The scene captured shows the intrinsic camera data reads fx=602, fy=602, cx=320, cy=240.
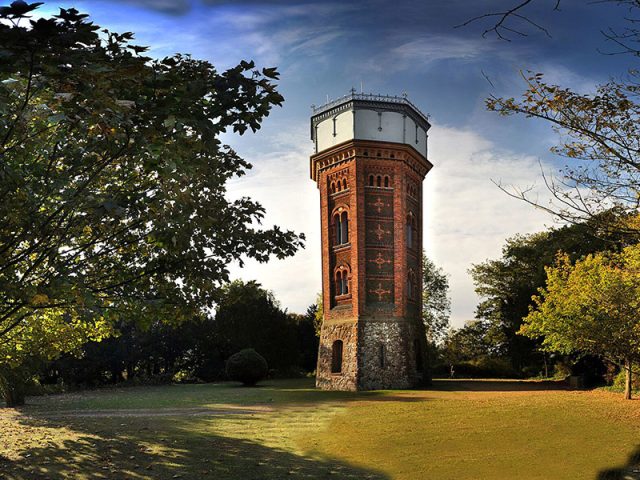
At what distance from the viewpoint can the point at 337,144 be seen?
111 ft

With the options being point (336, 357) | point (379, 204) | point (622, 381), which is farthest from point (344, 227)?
point (622, 381)

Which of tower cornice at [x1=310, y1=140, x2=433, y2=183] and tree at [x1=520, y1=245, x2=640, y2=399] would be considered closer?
tree at [x1=520, y1=245, x2=640, y2=399]

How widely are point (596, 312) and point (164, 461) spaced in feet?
61.3

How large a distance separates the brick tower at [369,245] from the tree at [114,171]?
21584mm

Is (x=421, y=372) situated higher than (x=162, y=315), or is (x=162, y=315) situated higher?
(x=162, y=315)

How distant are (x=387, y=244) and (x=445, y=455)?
71.2 feet

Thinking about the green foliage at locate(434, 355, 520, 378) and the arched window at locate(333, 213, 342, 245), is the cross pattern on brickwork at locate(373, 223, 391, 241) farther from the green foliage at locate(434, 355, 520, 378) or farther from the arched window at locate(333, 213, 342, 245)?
the green foliage at locate(434, 355, 520, 378)

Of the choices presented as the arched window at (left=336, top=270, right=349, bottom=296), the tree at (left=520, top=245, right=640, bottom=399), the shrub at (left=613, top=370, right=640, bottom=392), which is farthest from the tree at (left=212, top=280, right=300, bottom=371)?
the shrub at (left=613, top=370, right=640, bottom=392)

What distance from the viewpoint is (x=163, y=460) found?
11.3 m

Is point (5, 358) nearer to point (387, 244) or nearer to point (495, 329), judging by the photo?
point (387, 244)

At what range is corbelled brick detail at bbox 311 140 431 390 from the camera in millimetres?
31500

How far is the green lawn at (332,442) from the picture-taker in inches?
414

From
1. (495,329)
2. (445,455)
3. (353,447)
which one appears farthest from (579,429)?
(495,329)

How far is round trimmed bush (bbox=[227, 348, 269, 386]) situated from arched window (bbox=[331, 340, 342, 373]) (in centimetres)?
662
